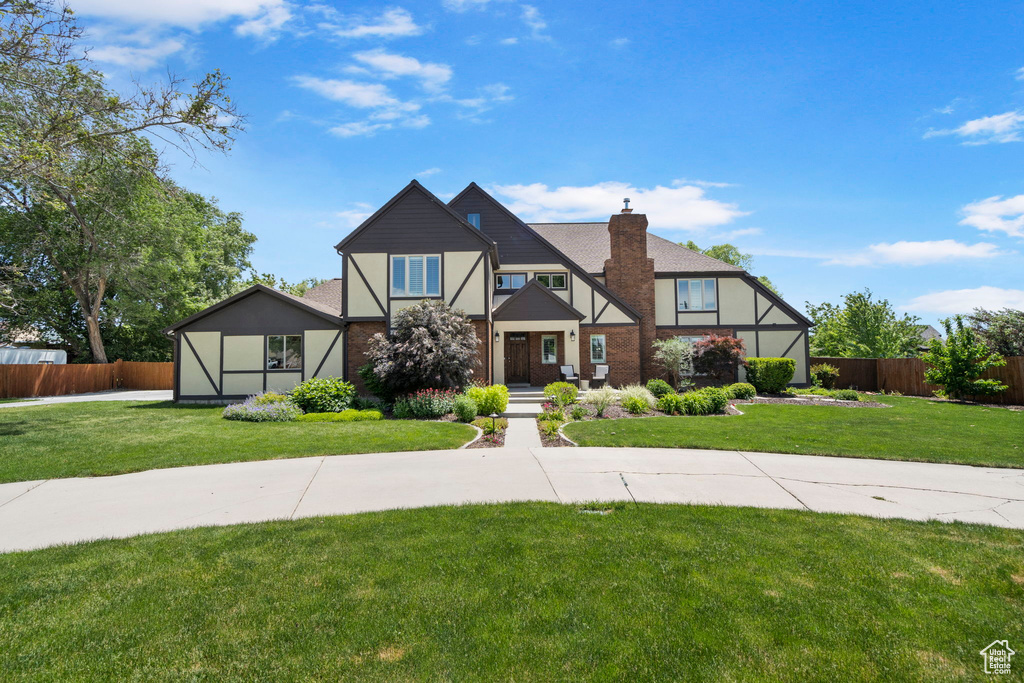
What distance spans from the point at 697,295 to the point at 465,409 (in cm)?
1540

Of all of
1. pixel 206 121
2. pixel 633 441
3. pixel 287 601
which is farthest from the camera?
pixel 206 121

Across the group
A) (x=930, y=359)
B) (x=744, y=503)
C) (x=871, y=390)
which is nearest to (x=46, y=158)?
(x=744, y=503)

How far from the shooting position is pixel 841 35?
10.9 metres

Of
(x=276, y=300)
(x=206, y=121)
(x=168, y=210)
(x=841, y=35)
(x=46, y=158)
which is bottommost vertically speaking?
(x=276, y=300)

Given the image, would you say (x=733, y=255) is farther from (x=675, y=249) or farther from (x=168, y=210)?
(x=168, y=210)

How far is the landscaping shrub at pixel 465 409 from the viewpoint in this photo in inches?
536

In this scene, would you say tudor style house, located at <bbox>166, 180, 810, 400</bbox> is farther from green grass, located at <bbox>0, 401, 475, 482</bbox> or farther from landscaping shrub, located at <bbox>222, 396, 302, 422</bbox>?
green grass, located at <bbox>0, 401, 475, 482</bbox>

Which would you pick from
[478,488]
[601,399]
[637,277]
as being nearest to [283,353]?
[601,399]

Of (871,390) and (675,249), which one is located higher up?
(675,249)

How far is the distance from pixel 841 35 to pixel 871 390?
1843 cm

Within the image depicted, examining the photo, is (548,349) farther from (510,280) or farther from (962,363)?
(962,363)

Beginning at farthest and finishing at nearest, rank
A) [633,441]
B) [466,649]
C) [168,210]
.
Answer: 1. [168,210]
2. [633,441]
3. [466,649]

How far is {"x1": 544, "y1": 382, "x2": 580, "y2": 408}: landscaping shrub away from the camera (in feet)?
50.4

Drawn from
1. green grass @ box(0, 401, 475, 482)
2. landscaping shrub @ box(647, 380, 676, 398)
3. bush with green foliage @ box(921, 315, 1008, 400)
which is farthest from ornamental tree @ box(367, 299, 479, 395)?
bush with green foliage @ box(921, 315, 1008, 400)
